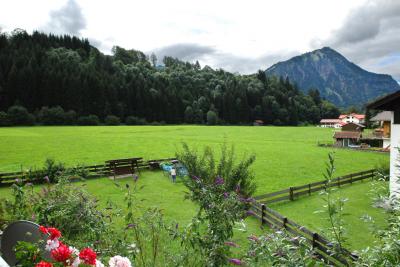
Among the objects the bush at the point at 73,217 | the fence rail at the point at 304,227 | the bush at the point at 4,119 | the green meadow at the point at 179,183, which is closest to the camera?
the fence rail at the point at 304,227

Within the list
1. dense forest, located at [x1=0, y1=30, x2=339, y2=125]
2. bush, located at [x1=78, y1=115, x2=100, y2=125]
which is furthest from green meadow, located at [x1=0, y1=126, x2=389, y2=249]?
dense forest, located at [x1=0, y1=30, x2=339, y2=125]

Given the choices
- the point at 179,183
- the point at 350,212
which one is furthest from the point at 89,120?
the point at 350,212

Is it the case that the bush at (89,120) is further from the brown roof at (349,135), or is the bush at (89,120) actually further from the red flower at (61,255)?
the red flower at (61,255)

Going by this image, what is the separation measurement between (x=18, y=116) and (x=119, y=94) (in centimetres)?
3543

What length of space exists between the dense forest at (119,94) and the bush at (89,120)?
0.26 m

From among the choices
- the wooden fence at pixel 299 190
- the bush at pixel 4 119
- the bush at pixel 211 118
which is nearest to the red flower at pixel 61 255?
the wooden fence at pixel 299 190

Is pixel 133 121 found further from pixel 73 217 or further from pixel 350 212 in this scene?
pixel 73 217

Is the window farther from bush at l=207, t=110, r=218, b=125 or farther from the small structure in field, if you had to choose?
the small structure in field

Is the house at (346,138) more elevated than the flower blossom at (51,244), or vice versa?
the flower blossom at (51,244)

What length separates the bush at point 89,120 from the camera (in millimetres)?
81750

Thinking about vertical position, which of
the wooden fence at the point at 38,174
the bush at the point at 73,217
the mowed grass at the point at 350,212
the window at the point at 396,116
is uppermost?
the window at the point at 396,116

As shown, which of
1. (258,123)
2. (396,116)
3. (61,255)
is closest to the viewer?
(61,255)

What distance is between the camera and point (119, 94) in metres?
103

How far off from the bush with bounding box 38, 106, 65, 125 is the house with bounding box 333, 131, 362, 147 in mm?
63706
